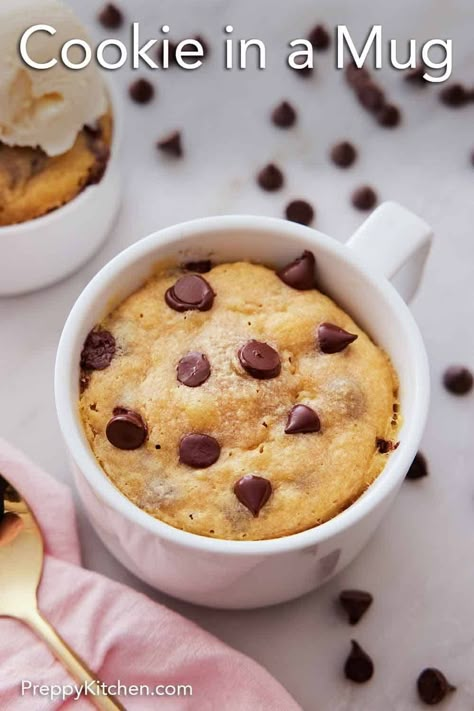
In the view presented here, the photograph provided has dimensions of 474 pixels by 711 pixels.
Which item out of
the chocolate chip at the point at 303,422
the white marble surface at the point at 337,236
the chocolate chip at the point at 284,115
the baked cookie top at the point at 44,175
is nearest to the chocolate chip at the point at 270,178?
the white marble surface at the point at 337,236

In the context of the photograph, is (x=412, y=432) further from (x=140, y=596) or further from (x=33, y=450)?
(x=33, y=450)

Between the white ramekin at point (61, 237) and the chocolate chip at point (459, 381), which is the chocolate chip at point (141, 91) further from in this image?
the chocolate chip at point (459, 381)

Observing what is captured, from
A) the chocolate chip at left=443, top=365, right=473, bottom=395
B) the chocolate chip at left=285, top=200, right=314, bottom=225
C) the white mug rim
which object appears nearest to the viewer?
the white mug rim

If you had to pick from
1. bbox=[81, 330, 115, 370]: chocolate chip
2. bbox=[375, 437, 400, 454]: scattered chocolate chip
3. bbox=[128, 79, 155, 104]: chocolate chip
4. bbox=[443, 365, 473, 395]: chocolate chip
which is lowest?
bbox=[443, 365, 473, 395]: chocolate chip

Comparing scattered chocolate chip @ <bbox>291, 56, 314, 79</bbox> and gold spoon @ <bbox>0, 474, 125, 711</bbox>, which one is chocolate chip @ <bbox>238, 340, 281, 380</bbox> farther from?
scattered chocolate chip @ <bbox>291, 56, 314, 79</bbox>

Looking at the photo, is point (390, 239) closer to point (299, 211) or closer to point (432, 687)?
point (299, 211)

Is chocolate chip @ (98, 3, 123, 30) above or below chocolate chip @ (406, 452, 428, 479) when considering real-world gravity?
above

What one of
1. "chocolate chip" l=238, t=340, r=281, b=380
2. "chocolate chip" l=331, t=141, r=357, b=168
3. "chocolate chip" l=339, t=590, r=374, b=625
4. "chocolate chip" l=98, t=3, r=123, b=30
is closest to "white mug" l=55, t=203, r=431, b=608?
"chocolate chip" l=339, t=590, r=374, b=625
